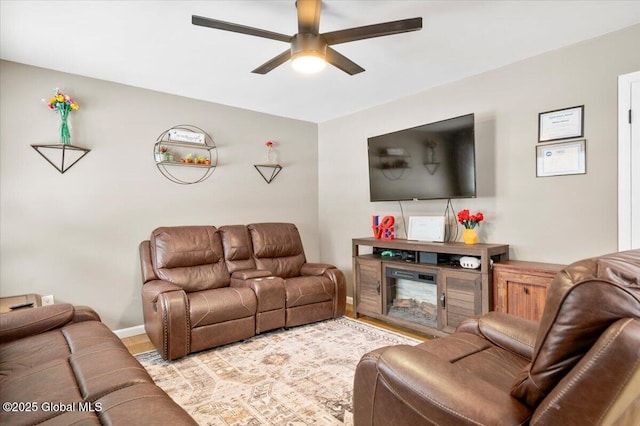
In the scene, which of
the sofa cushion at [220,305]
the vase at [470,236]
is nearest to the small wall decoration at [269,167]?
the sofa cushion at [220,305]

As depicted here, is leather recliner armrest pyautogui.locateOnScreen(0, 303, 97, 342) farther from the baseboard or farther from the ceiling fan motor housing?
the ceiling fan motor housing

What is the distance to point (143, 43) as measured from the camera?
2.63 m

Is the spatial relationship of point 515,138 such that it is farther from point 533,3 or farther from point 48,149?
point 48,149

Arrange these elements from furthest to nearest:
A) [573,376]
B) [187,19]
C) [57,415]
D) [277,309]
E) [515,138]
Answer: [277,309]
[515,138]
[187,19]
[57,415]
[573,376]

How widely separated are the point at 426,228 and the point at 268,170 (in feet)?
7.20

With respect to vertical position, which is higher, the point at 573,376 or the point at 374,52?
the point at 374,52

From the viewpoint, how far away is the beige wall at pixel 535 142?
2.56 metres

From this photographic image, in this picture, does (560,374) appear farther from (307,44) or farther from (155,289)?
(155,289)

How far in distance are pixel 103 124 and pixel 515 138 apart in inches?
152

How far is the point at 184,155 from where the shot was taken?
3.87m

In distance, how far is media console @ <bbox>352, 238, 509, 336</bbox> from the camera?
113 inches

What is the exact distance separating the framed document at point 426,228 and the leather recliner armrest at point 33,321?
2.96m

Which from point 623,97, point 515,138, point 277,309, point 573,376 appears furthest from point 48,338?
point 623,97

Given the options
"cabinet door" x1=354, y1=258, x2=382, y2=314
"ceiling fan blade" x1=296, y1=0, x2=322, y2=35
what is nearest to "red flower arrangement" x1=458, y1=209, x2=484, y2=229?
"cabinet door" x1=354, y1=258, x2=382, y2=314
